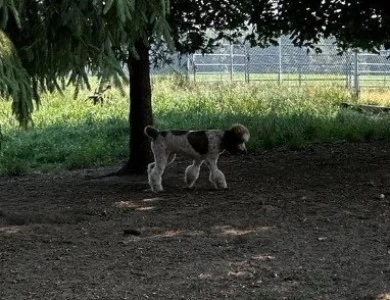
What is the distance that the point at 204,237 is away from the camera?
20.5ft

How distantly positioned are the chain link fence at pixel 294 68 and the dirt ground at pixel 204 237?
15740mm

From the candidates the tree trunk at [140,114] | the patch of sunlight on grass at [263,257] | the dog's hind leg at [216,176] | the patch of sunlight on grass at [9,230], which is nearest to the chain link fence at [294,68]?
the tree trunk at [140,114]

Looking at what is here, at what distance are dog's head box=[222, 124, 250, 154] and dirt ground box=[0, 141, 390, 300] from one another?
0.57 meters

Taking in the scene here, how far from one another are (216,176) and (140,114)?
1729 millimetres

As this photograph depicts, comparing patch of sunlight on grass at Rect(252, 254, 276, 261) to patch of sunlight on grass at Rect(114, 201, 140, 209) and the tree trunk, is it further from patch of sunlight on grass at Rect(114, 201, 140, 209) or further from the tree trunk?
the tree trunk

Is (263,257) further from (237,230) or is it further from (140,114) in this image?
(140,114)

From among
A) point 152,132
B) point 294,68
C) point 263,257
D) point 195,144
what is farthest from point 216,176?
point 294,68

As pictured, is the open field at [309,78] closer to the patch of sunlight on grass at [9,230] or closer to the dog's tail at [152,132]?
the dog's tail at [152,132]

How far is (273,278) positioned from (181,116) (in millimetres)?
11329

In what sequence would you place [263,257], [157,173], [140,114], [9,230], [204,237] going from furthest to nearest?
[140,114], [157,173], [9,230], [204,237], [263,257]

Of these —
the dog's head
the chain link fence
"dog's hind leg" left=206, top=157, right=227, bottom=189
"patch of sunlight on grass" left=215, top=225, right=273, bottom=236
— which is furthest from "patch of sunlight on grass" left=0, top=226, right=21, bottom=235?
the chain link fence

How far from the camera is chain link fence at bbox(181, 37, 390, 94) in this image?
2536 centimetres

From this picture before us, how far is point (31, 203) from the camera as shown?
325 inches

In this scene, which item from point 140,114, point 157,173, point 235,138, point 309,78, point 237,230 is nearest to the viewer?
→ point 237,230
